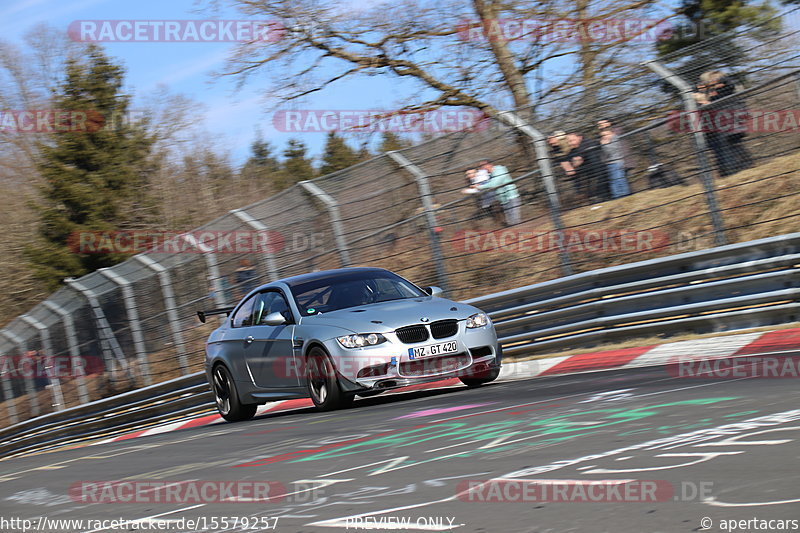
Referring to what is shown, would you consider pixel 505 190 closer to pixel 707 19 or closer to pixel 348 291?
pixel 348 291

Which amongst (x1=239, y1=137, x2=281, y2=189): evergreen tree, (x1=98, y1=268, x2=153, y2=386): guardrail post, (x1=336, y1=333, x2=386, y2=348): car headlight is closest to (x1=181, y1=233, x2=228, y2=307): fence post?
(x1=98, y1=268, x2=153, y2=386): guardrail post

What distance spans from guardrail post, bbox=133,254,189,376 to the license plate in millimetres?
8135

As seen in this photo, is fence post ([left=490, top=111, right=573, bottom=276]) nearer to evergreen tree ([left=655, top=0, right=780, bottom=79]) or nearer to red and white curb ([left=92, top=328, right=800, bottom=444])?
red and white curb ([left=92, top=328, right=800, bottom=444])

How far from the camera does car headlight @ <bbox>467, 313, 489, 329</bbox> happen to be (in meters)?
10.0

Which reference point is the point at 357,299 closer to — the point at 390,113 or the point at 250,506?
the point at 250,506

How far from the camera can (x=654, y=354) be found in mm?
10234

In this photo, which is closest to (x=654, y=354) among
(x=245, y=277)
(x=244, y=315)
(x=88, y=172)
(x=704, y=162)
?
(x=704, y=162)

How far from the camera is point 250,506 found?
5.37 meters

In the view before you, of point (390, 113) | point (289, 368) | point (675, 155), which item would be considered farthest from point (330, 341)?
point (390, 113)

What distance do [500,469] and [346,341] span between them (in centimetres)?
449

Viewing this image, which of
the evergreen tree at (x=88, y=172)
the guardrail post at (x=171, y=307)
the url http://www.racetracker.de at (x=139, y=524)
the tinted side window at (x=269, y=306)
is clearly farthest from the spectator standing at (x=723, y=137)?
the evergreen tree at (x=88, y=172)

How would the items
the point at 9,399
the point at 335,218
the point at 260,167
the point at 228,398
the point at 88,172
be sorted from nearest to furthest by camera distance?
1. the point at 228,398
2. the point at 335,218
3. the point at 9,399
4. the point at 88,172
5. the point at 260,167

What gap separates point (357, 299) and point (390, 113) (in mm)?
11283

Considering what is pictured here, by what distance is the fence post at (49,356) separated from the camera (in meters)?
19.9
